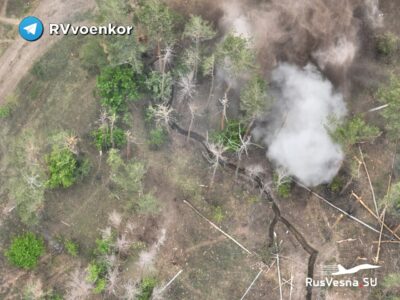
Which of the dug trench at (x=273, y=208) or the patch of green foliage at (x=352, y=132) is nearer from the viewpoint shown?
the patch of green foliage at (x=352, y=132)

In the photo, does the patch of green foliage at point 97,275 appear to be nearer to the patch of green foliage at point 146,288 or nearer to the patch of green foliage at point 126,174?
the patch of green foliage at point 146,288

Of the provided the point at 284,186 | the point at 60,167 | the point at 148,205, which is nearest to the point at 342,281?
the point at 284,186

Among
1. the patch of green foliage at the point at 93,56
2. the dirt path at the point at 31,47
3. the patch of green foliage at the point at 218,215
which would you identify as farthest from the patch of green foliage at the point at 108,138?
the patch of green foliage at the point at 218,215

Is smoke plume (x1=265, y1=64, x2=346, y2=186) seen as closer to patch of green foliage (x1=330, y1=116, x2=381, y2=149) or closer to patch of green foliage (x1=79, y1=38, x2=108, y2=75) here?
patch of green foliage (x1=330, y1=116, x2=381, y2=149)

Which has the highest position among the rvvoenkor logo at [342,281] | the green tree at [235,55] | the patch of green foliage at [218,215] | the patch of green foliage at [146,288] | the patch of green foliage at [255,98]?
the green tree at [235,55]

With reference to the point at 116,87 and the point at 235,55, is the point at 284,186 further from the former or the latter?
the point at 116,87

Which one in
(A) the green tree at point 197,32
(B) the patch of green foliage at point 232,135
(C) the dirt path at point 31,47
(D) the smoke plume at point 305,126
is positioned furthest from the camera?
(C) the dirt path at point 31,47
